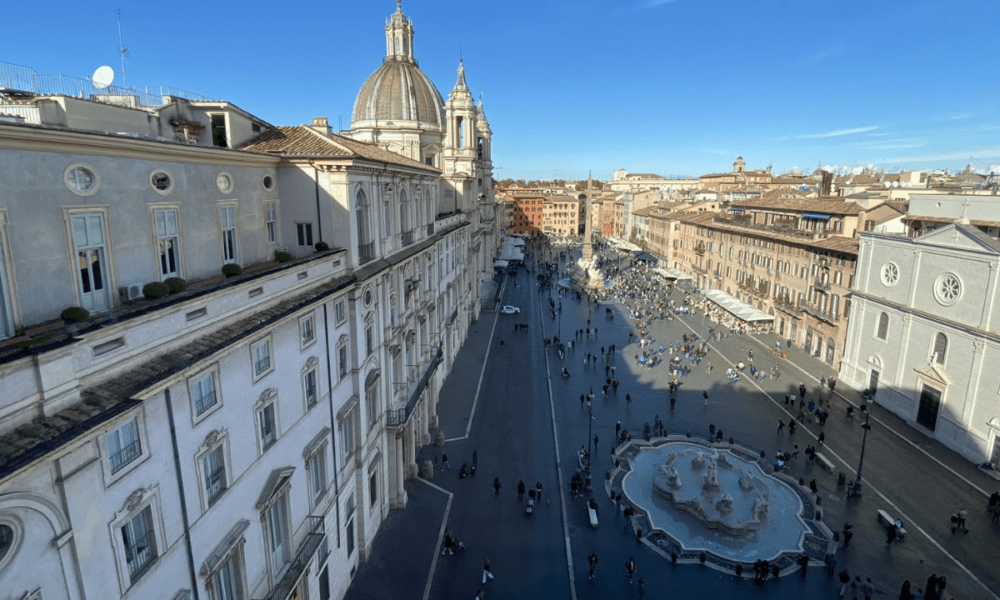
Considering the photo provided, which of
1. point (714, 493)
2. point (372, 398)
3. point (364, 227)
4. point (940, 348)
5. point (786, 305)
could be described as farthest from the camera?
point (786, 305)

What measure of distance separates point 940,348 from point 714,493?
17.1 m

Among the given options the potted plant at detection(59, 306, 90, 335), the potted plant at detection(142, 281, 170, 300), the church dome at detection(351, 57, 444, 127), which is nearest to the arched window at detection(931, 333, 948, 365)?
the potted plant at detection(142, 281, 170, 300)

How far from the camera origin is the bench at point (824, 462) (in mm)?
25094

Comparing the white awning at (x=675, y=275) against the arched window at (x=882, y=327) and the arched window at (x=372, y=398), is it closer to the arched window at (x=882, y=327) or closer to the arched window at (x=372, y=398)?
the arched window at (x=882, y=327)

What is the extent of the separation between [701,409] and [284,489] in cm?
2579

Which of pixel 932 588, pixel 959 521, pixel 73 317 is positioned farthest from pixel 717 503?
pixel 73 317

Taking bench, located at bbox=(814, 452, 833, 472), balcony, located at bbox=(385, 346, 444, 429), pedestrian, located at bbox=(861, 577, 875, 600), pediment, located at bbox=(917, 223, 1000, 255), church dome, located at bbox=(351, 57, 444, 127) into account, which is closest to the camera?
pedestrian, located at bbox=(861, 577, 875, 600)

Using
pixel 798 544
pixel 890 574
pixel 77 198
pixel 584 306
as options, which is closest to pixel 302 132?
pixel 77 198

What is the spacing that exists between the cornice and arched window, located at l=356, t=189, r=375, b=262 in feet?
13.5

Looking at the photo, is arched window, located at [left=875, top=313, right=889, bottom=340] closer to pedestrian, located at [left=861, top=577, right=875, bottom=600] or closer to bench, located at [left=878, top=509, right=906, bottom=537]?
bench, located at [left=878, top=509, right=906, bottom=537]

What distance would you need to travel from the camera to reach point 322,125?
1955 cm

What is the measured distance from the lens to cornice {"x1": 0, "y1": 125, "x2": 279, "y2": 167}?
7.64m

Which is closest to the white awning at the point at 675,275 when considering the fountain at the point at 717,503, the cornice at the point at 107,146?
the fountain at the point at 717,503

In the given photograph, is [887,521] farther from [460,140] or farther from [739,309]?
[460,140]
